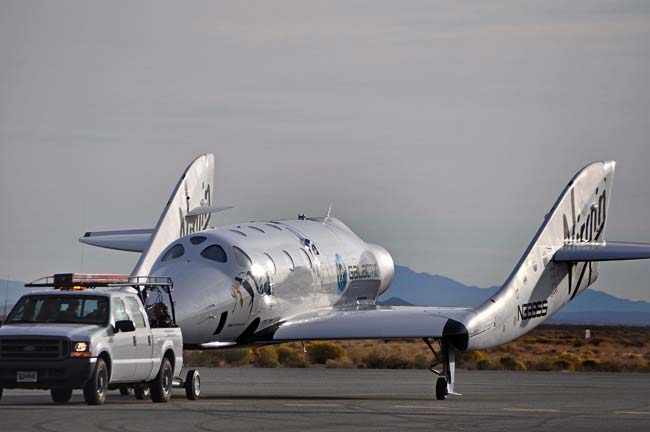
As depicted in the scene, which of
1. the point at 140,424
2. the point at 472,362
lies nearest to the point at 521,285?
the point at 140,424

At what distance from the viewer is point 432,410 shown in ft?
86.4

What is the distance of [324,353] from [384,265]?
15992mm

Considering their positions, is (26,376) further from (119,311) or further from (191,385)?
(191,385)

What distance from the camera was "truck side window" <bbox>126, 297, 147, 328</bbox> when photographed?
28.0 meters

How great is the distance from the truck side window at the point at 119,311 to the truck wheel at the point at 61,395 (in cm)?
161

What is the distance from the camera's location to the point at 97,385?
26000 millimetres

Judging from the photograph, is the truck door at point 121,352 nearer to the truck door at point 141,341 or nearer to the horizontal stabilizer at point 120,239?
the truck door at point 141,341

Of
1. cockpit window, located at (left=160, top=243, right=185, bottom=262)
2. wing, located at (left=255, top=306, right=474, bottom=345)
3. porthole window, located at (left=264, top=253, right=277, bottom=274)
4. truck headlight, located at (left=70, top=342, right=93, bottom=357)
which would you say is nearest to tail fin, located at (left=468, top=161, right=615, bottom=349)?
wing, located at (left=255, top=306, right=474, bottom=345)

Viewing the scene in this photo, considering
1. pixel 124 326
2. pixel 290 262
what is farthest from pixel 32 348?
pixel 290 262

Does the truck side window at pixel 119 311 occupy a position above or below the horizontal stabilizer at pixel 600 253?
below

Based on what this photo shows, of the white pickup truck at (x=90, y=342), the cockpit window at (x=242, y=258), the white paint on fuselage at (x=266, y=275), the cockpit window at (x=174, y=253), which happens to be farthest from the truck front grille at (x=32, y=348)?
the cockpit window at (x=242, y=258)

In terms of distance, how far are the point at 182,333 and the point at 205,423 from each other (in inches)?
352

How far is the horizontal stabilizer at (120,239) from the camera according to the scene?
45.6m

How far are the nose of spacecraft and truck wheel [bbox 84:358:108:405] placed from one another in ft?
62.9
